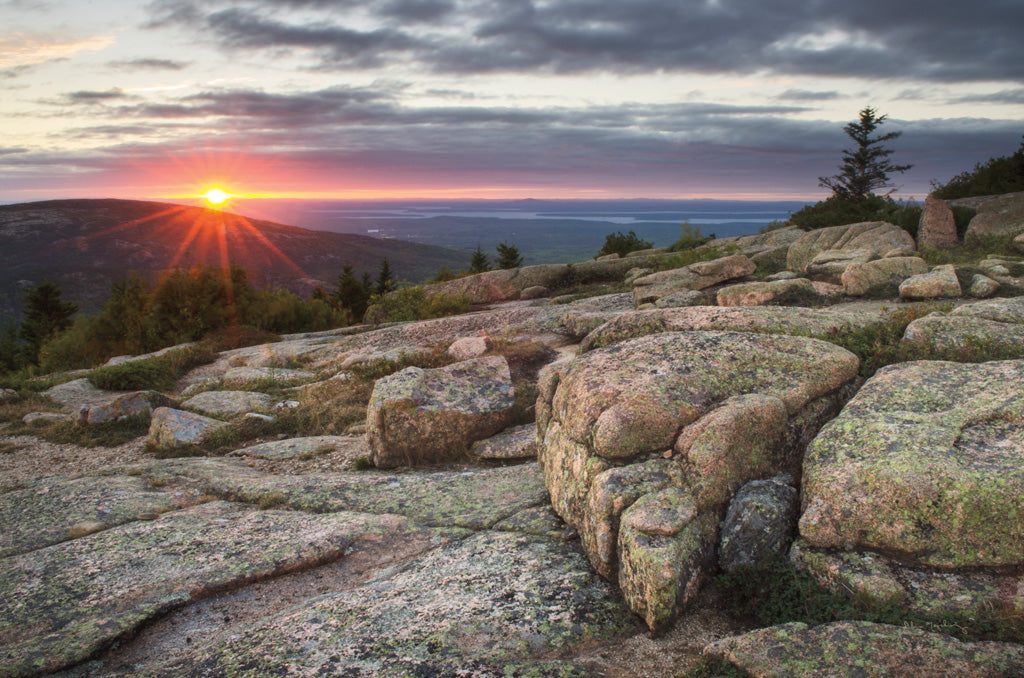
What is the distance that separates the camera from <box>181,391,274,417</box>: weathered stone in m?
15.7

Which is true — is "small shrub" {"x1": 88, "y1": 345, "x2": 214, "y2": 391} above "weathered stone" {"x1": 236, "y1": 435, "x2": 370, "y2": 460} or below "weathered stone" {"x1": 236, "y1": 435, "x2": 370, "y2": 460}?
below

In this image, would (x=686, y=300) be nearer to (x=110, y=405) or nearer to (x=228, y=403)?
(x=228, y=403)

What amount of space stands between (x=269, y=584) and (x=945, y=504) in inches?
278

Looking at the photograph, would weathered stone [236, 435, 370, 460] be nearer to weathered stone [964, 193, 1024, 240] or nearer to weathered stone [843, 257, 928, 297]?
weathered stone [843, 257, 928, 297]

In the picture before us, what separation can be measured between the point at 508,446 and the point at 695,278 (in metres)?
15.7

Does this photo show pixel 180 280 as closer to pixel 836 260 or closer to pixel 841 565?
pixel 836 260

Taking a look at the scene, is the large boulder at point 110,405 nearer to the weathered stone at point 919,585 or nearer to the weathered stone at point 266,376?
the weathered stone at point 266,376

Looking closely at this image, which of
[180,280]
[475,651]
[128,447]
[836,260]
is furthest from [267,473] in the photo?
[180,280]

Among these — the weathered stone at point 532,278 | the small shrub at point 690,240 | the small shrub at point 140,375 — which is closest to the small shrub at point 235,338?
the small shrub at point 140,375

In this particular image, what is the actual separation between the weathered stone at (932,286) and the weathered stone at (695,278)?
8083mm

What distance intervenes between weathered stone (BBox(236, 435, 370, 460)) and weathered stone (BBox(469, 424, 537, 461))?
2.44 metres

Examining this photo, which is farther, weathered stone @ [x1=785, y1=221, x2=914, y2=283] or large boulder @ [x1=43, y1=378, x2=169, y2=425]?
weathered stone @ [x1=785, y1=221, x2=914, y2=283]

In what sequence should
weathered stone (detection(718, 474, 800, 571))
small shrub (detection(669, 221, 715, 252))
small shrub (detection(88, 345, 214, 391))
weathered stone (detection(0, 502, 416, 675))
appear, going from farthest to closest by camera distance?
small shrub (detection(669, 221, 715, 252)) → small shrub (detection(88, 345, 214, 391)) → weathered stone (detection(718, 474, 800, 571)) → weathered stone (detection(0, 502, 416, 675))

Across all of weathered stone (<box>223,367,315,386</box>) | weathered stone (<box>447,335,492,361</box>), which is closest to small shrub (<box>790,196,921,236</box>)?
weathered stone (<box>447,335,492,361</box>)
